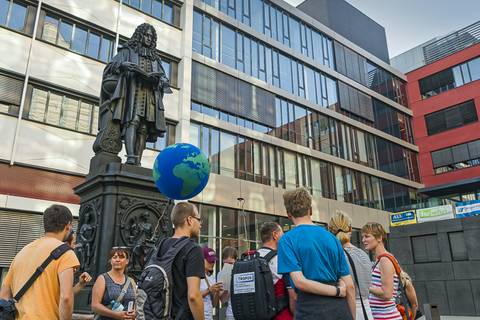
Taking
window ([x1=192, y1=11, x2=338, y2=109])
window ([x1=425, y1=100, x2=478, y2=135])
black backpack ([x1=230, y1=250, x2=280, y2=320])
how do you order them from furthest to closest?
window ([x1=425, y1=100, x2=478, y2=135]), window ([x1=192, y1=11, x2=338, y2=109]), black backpack ([x1=230, y1=250, x2=280, y2=320])

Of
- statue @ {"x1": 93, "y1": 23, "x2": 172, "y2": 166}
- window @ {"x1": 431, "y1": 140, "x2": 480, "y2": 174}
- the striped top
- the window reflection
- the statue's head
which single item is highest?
window @ {"x1": 431, "y1": 140, "x2": 480, "y2": 174}

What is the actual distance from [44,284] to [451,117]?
131ft

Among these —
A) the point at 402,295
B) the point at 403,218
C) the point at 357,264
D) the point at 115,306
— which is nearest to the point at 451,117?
the point at 403,218

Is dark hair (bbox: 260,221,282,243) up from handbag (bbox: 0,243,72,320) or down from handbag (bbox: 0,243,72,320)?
up

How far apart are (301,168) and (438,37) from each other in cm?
2872

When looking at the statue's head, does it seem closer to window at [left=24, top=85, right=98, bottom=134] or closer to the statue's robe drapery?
the statue's robe drapery

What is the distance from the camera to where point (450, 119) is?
36156mm

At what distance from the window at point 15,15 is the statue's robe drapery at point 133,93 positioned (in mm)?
13031

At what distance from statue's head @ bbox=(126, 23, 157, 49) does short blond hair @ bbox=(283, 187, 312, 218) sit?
4.81 meters

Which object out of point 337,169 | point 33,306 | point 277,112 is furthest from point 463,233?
point 33,306

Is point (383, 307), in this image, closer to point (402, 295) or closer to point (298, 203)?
point (402, 295)

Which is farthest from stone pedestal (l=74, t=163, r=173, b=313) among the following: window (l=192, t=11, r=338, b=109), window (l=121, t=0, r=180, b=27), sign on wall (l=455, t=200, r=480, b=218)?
sign on wall (l=455, t=200, r=480, b=218)

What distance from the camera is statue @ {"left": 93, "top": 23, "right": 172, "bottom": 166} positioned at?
20.4 ft

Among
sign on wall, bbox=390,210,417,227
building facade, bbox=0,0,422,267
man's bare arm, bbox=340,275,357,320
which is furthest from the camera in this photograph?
sign on wall, bbox=390,210,417,227
